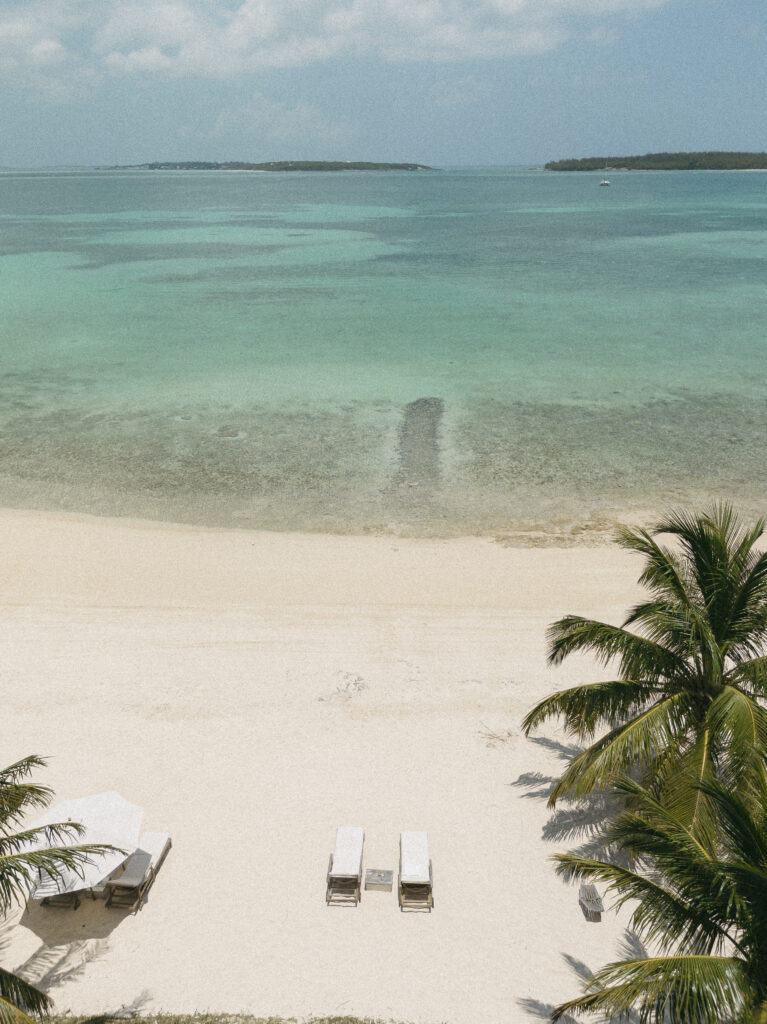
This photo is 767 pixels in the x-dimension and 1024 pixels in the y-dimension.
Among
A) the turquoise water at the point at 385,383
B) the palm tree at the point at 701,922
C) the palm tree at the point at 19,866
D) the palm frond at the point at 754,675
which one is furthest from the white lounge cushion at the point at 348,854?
the turquoise water at the point at 385,383

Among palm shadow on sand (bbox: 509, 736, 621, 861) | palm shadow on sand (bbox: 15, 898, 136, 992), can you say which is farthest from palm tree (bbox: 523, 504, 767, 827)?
palm shadow on sand (bbox: 15, 898, 136, 992)

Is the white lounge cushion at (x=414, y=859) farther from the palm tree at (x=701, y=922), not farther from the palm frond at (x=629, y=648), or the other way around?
the palm frond at (x=629, y=648)

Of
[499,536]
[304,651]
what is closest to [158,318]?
[499,536]

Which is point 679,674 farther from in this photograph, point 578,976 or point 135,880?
point 135,880

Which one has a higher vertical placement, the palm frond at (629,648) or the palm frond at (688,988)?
the palm frond at (629,648)

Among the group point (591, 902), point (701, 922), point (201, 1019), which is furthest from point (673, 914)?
point (201, 1019)

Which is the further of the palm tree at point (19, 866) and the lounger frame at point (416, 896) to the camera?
the lounger frame at point (416, 896)
